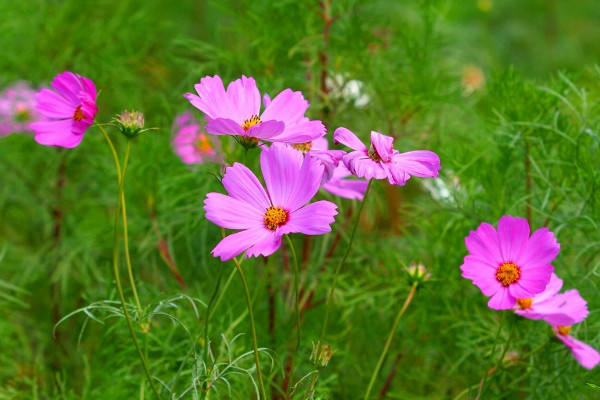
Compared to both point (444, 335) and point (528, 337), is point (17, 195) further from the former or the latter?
point (528, 337)

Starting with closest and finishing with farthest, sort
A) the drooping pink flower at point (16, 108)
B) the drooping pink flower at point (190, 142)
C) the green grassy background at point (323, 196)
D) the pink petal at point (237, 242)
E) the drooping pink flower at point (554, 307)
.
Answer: the pink petal at point (237, 242)
the drooping pink flower at point (554, 307)
the green grassy background at point (323, 196)
the drooping pink flower at point (190, 142)
the drooping pink flower at point (16, 108)

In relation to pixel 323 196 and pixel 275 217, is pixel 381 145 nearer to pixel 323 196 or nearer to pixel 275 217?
pixel 275 217

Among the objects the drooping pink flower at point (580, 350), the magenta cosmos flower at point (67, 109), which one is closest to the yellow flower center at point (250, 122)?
the magenta cosmos flower at point (67, 109)

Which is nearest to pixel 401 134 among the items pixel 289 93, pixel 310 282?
pixel 310 282

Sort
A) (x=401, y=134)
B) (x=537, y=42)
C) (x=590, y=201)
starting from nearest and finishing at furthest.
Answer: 1. (x=590, y=201)
2. (x=401, y=134)
3. (x=537, y=42)

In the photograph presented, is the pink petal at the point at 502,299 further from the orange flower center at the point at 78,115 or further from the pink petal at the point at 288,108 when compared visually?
the orange flower center at the point at 78,115

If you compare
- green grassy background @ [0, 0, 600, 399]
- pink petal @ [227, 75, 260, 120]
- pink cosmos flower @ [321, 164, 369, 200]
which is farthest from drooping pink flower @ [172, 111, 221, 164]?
pink petal @ [227, 75, 260, 120]
